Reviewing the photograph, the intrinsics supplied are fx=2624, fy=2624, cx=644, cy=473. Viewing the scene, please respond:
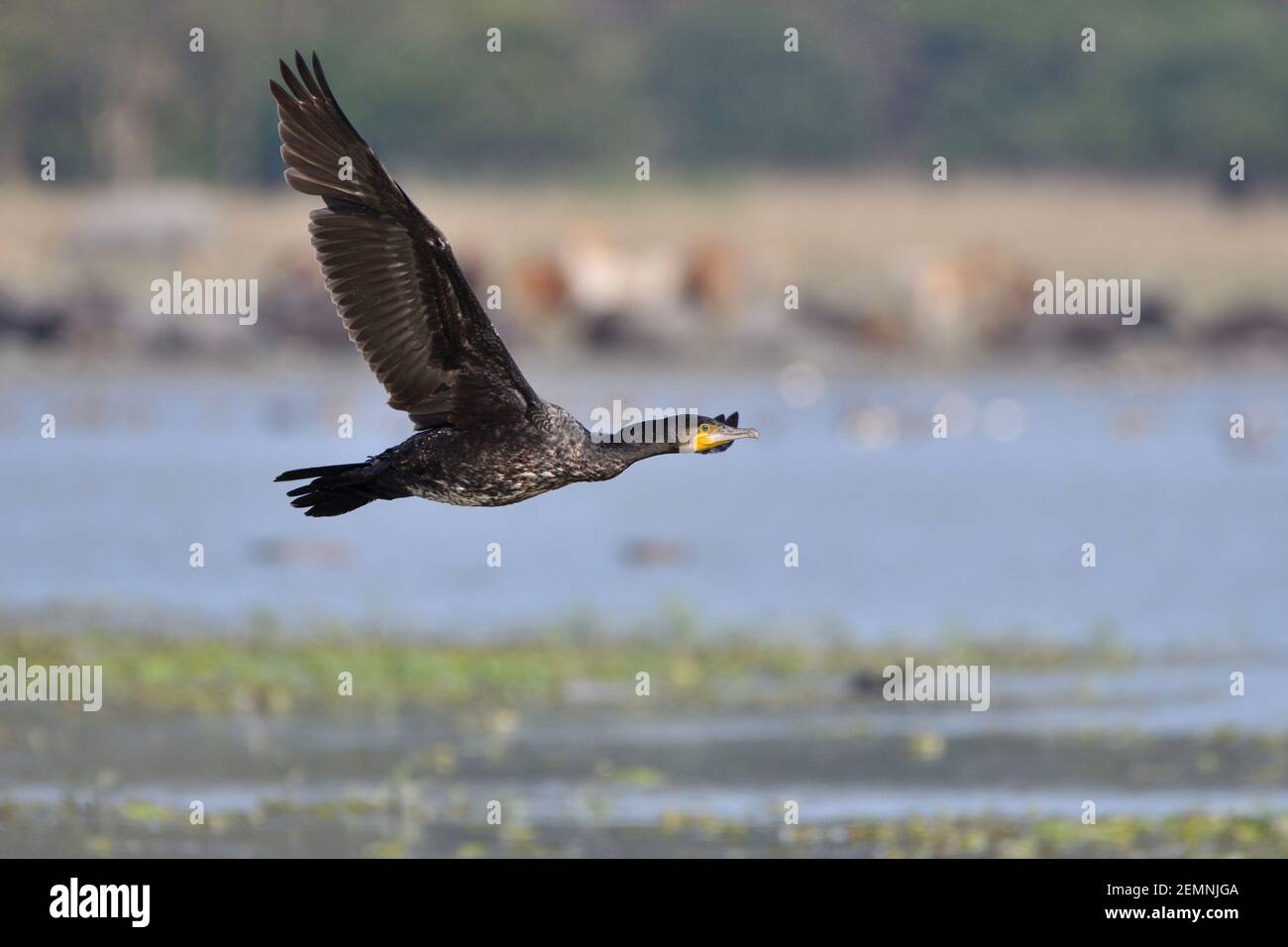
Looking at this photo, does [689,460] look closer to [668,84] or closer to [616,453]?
[616,453]

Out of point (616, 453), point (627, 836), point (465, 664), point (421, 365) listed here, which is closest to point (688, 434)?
point (616, 453)

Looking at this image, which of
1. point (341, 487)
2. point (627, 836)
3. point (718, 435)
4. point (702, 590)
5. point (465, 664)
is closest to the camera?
point (718, 435)

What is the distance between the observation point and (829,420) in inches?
1190

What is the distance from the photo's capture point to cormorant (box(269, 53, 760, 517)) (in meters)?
9.88

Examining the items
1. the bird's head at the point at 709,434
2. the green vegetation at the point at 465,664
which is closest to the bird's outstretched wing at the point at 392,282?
the bird's head at the point at 709,434

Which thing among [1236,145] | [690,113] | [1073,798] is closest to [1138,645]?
[1073,798]

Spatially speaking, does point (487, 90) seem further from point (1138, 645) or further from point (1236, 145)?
point (1138, 645)

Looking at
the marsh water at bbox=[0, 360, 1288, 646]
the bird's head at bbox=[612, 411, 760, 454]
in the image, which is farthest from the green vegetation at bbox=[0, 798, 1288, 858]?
the marsh water at bbox=[0, 360, 1288, 646]

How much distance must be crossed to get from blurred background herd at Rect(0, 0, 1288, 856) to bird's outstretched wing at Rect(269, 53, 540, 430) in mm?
2342

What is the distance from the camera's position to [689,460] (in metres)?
27.6

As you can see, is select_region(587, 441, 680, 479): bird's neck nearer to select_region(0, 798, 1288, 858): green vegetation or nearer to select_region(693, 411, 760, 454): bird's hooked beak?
select_region(693, 411, 760, 454): bird's hooked beak

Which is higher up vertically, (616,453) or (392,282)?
(392,282)

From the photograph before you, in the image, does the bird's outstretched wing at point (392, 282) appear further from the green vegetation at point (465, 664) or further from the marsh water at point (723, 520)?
the marsh water at point (723, 520)

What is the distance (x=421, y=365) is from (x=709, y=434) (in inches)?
46.0
